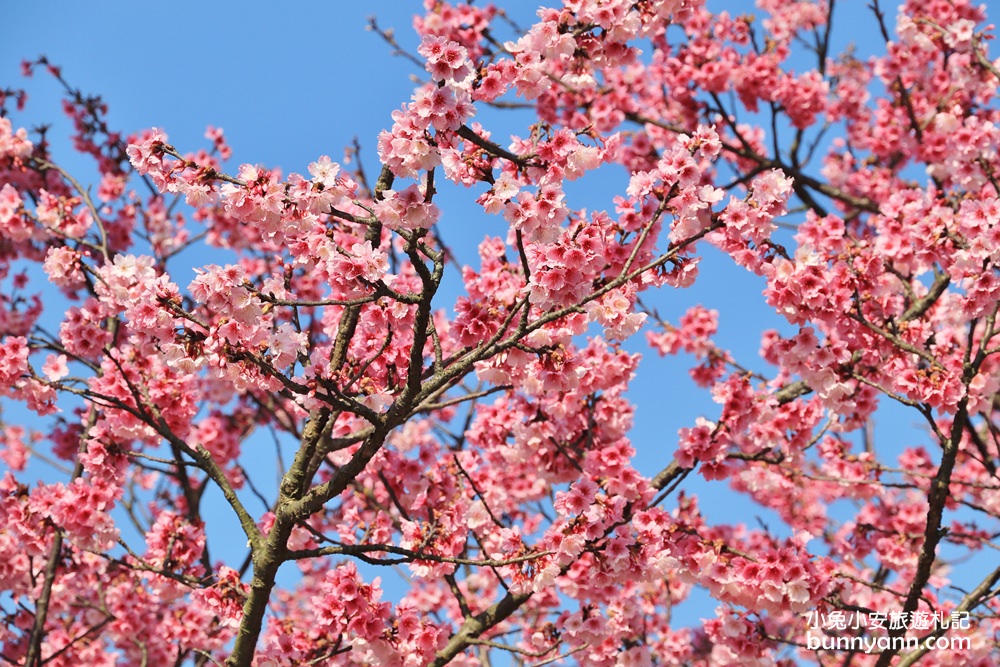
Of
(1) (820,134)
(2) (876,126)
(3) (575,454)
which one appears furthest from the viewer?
(2) (876,126)

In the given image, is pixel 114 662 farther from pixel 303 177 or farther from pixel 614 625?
pixel 303 177

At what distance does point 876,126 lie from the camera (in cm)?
969

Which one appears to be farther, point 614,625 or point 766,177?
point 614,625

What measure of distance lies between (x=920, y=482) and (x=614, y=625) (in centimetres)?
403

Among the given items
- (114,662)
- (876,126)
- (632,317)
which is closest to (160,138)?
(632,317)

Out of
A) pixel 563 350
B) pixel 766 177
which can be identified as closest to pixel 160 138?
pixel 563 350

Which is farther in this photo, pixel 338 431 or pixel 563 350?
pixel 338 431

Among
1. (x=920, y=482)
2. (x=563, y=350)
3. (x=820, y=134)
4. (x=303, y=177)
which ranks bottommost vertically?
(x=563, y=350)

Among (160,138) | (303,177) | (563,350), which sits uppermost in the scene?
(160,138)

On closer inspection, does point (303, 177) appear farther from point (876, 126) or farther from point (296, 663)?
point (876, 126)

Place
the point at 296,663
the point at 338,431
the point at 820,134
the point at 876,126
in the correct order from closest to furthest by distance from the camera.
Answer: the point at 296,663
the point at 338,431
the point at 820,134
the point at 876,126

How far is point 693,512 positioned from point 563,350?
2861 millimetres

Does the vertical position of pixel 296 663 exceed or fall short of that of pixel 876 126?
it falls short

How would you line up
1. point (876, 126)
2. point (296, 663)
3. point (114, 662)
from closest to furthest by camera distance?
point (296, 663), point (114, 662), point (876, 126)
